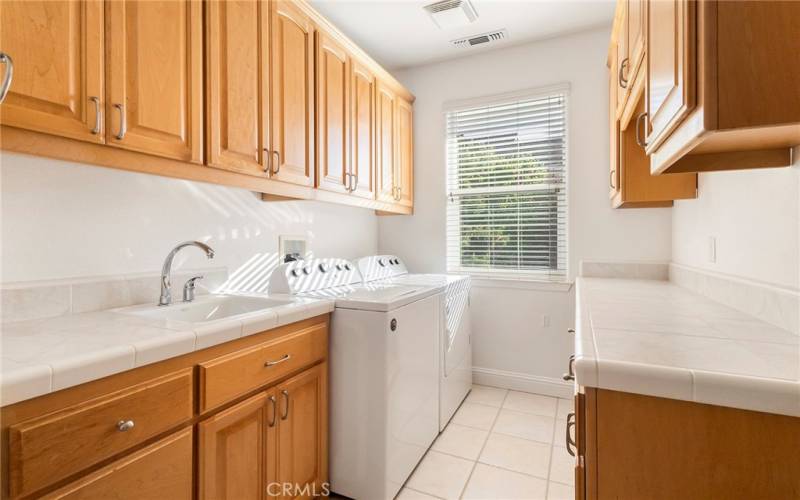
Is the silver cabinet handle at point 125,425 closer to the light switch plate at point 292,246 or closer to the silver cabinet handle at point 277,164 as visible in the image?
the silver cabinet handle at point 277,164

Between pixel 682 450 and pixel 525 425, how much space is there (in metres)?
1.91

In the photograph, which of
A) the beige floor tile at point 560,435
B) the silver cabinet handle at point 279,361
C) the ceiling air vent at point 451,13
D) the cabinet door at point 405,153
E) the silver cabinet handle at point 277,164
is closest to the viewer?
the silver cabinet handle at point 279,361

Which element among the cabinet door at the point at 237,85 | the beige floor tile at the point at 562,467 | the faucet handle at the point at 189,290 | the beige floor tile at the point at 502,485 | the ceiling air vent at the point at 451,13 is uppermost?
the ceiling air vent at the point at 451,13

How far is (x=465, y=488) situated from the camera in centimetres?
188

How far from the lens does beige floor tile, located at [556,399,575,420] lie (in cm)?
261

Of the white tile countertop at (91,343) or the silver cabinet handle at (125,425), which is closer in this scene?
the white tile countertop at (91,343)

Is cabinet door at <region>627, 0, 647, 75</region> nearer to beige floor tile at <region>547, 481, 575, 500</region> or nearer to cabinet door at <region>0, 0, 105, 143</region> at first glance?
cabinet door at <region>0, 0, 105, 143</region>

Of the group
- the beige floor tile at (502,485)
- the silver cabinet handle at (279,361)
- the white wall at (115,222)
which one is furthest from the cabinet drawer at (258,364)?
the beige floor tile at (502,485)

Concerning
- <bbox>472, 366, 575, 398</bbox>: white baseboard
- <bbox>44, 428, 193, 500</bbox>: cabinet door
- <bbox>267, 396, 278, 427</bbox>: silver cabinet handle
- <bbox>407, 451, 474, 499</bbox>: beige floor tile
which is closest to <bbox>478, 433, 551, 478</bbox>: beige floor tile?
<bbox>407, 451, 474, 499</bbox>: beige floor tile

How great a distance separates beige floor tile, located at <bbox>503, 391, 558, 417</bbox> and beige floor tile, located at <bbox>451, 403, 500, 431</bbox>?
6.2 inches

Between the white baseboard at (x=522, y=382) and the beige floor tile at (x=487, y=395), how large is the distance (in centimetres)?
5

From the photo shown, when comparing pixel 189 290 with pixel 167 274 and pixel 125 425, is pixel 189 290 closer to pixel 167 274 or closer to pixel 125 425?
pixel 167 274

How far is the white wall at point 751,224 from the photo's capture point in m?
1.11

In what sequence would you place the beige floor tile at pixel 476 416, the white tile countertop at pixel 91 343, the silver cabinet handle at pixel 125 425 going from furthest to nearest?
the beige floor tile at pixel 476 416 → the silver cabinet handle at pixel 125 425 → the white tile countertop at pixel 91 343
